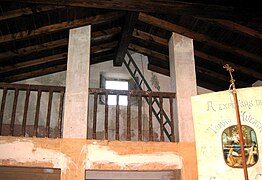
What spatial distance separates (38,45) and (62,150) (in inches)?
103

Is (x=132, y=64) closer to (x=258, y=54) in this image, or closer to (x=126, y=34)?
(x=126, y=34)

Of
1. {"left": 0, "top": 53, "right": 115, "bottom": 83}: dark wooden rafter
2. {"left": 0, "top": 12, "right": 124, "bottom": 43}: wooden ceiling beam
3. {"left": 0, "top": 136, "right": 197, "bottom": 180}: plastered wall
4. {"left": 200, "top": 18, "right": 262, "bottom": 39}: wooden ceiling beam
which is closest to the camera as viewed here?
{"left": 0, "top": 136, "right": 197, "bottom": 180}: plastered wall

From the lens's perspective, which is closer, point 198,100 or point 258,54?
point 198,100

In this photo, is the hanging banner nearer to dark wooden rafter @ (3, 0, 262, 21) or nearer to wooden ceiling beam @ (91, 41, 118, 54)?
dark wooden rafter @ (3, 0, 262, 21)

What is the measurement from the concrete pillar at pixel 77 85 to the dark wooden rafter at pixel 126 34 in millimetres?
782

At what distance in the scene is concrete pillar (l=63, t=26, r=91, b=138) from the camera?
17.7 feet

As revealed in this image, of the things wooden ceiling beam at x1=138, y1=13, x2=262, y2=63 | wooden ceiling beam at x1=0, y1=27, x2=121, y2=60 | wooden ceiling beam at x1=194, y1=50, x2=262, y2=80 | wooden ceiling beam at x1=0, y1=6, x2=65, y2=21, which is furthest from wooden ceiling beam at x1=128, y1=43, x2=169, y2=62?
wooden ceiling beam at x1=0, y1=6, x2=65, y2=21

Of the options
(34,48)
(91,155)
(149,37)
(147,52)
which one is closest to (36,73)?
(34,48)

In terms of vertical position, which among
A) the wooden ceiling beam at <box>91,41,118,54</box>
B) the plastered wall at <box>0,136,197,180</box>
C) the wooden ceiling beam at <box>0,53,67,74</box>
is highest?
the wooden ceiling beam at <box>91,41,118,54</box>

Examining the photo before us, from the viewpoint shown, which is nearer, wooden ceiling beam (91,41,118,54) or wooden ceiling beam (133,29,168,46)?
wooden ceiling beam (133,29,168,46)

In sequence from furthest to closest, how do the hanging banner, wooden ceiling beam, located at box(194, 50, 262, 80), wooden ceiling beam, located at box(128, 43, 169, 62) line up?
wooden ceiling beam, located at box(128, 43, 169, 62), wooden ceiling beam, located at box(194, 50, 262, 80), the hanging banner

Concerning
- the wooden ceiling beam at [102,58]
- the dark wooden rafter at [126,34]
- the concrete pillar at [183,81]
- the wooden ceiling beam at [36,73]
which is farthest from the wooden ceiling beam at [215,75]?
the wooden ceiling beam at [36,73]

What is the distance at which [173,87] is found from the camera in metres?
6.26

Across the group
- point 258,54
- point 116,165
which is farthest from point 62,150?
point 258,54
